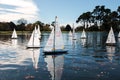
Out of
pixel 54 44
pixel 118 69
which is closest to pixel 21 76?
pixel 118 69

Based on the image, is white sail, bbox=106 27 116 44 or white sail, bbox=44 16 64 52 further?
white sail, bbox=106 27 116 44

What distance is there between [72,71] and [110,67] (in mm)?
4954

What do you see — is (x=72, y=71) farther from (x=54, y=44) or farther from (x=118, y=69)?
(x=54, y=44)

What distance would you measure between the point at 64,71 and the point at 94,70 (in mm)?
3077

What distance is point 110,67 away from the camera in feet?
101

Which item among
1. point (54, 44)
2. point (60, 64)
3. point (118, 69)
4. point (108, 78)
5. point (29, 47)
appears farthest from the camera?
point (29, 47)

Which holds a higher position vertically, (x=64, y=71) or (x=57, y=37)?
(x=57, y=37)

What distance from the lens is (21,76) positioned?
25.8m

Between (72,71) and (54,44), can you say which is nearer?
(72,71)

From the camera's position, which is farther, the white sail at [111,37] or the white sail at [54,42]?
the white sail at [111,37]

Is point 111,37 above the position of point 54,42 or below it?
above

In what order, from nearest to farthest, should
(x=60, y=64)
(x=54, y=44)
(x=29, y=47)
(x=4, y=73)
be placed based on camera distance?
(x=4, y=73)
(x=60, y=64)
(x=54, y=44)
(x=29, y=47)

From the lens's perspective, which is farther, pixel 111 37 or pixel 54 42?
pixel 111 37

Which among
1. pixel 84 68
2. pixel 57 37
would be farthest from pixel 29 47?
pixel 84 68
